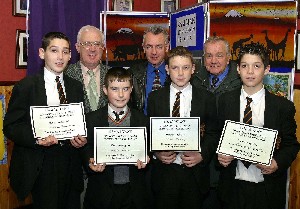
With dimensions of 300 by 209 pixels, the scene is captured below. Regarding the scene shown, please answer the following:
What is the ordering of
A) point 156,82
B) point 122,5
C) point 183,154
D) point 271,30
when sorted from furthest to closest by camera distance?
1. point 122,5
2. point 271,30
3. point 156,82
4. point 183,154

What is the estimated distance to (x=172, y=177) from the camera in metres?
2.87

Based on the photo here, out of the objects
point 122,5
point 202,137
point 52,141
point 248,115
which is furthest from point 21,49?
point 248,115

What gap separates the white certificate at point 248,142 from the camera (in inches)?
102

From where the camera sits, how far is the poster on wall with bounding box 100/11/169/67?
515 cm

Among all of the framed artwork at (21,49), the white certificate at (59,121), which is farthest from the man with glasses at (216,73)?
the framed artwork at (21,49)

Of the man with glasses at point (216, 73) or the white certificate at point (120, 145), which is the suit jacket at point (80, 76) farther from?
the man with glasses at point (216, 73)

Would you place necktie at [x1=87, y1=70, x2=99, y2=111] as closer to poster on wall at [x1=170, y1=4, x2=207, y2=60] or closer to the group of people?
the group of people

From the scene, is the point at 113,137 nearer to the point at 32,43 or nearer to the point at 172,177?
the point at 172,177

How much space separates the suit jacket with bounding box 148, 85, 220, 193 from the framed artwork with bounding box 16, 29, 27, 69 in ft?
8.26

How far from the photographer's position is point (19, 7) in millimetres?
4617

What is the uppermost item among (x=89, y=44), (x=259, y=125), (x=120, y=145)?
(x=89, y=44)

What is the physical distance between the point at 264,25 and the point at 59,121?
2658 mm

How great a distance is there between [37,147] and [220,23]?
2.67 meters

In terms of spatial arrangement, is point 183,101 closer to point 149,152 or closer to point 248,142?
point 149,152
